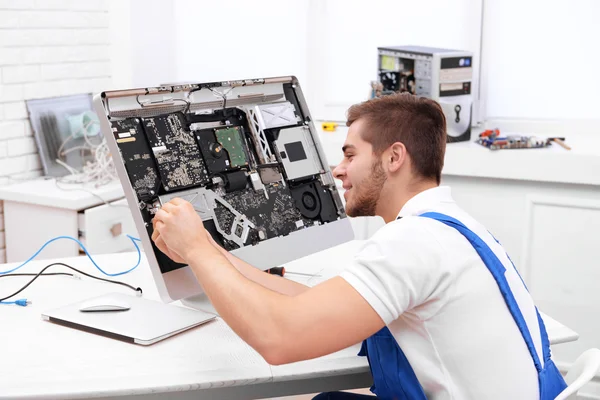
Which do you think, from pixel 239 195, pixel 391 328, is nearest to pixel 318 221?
pixel 239 195

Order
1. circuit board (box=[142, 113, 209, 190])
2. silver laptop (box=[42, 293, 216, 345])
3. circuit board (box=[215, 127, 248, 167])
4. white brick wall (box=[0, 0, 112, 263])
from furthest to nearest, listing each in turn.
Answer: white brick wall (box=[0, 0, 112, 263]), circuit board (box=[215, 127, 248, 167]), circuit board (box=[142, 113, 209, 190]), silver laptop (box=[42, 293, 216, 345])

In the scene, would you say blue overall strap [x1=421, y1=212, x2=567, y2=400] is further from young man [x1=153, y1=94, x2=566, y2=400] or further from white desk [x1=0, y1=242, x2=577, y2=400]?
white desk [x1=0, y1=242, x2=577, y2=400]

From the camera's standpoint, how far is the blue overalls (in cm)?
133

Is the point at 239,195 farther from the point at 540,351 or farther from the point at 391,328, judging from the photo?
the point at 540,351

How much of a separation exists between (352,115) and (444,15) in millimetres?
1787

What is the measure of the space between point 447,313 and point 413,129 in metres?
0.41

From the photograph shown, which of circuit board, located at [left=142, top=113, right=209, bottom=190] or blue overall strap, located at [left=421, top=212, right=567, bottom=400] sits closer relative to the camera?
blue overall strap, located at [left=421, top=212, right=567, bottom=400]

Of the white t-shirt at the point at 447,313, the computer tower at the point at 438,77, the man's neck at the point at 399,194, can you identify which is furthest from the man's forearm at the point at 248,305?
the computer tower at the point at 438,77

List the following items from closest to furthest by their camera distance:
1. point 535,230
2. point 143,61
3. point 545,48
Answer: point 535,230 < point 545,48 < point 143,61

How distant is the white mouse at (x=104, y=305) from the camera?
158 cm

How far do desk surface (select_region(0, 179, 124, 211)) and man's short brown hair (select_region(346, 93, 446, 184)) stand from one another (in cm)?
153

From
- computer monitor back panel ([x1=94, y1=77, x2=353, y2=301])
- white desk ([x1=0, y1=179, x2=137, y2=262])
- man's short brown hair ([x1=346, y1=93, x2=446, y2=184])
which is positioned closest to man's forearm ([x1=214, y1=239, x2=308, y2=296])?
computer monitor back panel ([x1=94, y1=77, x2=353, y2=301])

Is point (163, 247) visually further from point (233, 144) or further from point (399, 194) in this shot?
point (399, 194)

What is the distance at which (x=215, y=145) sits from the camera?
5.61ft
